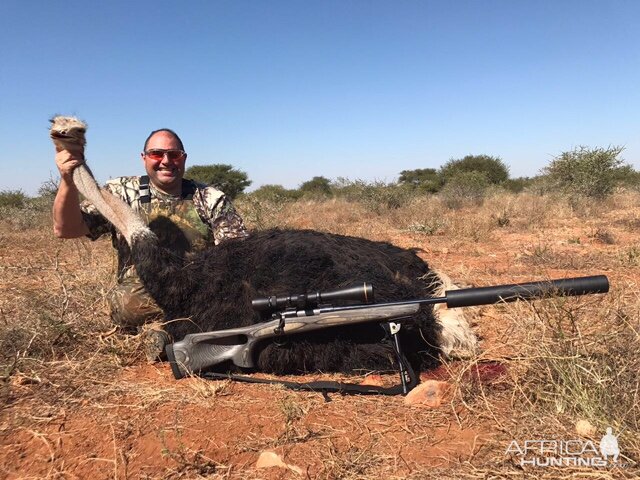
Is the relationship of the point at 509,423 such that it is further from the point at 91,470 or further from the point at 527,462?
the point at 91,470

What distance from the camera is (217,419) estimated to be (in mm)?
2240

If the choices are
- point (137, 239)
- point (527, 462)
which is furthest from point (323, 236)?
point (527, 462)

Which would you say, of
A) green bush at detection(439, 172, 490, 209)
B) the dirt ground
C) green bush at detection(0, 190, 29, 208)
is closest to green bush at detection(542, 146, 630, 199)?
green bush at detection(439, 172, 490, 209)

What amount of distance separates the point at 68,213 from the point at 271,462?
2241mm

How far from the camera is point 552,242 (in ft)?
25.3

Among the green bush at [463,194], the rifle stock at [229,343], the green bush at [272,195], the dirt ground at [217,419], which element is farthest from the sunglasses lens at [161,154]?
the green bush at [463,194]

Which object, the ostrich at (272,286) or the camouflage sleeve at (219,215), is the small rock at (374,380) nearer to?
the ostrich at (272,286)

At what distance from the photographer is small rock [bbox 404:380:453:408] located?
2330mm

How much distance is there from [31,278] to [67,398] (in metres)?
2.74

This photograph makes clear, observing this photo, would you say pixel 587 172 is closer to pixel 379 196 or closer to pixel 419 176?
pixel 379 196

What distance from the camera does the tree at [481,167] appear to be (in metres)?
28.5

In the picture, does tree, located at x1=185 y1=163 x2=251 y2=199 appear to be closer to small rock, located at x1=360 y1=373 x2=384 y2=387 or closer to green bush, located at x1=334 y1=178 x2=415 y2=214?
green bush, located at x1=334 y1=178 x2=415 y2=214

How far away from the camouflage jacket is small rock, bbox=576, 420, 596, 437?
2.53m

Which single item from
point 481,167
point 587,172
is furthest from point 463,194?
point 481,167
